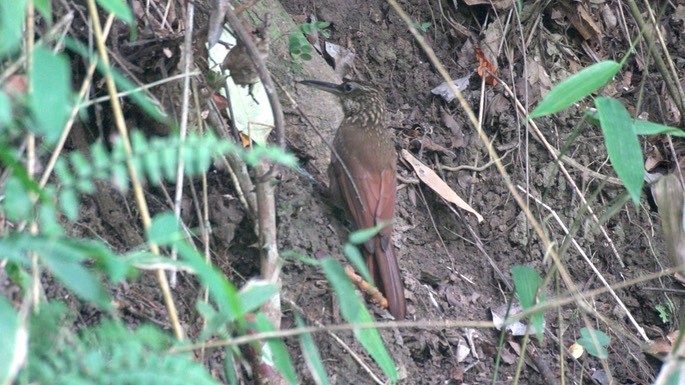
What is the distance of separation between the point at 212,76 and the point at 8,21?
2.28 m

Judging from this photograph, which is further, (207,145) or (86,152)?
(86,152)

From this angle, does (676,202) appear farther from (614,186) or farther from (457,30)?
(457,30)

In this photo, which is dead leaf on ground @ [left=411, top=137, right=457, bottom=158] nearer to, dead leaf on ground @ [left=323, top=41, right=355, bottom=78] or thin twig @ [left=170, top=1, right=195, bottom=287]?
dead leaf on ground @ [left=323, top=41, right=355, bottom=78]

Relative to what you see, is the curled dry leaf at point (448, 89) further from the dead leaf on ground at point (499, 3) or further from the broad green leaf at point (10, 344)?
the broad green leaf at point (10, 344)

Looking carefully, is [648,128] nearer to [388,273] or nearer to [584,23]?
[388,273]

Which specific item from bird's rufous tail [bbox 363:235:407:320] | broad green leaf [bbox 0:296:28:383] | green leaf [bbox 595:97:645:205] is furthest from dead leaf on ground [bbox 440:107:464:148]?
broad green leaf [bbox 0:296:28:383]

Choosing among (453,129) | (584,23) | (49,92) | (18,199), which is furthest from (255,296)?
(584,23)

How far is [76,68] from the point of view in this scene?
385 cm

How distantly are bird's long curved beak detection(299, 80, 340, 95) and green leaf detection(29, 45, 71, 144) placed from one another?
3311 mm

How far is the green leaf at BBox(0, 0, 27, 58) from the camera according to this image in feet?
5.41

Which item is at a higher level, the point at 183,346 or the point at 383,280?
the point at 183,346

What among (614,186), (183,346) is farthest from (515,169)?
(183,346)

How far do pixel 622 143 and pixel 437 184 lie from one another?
85.1 inches

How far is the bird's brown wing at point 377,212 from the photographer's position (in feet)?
14.3
